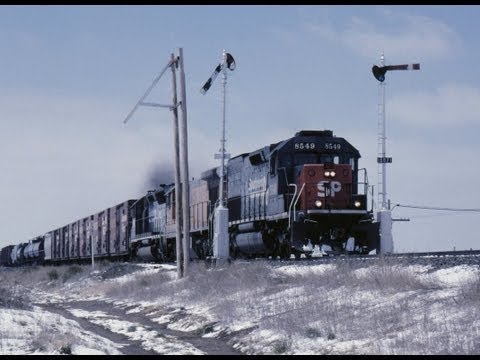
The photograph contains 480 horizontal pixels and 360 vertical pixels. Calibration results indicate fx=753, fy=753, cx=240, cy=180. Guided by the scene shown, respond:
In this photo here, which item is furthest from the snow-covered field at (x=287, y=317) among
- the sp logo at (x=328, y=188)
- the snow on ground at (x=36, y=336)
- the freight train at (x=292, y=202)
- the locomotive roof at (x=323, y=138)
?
the locomotive roof at (x=323, y=138)

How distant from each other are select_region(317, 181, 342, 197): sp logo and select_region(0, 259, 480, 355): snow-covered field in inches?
155

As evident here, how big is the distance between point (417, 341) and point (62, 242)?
186 ft

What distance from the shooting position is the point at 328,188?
2359 cm

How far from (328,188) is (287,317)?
11.1 m

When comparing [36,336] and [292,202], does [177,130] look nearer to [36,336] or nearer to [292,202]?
[292,202]

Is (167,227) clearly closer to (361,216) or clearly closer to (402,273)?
(361,216)

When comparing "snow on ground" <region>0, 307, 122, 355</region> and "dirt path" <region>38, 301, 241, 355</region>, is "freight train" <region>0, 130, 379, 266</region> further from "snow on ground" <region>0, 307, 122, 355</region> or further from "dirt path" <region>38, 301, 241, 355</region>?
"snow on ground" <region>0, 307, 122, 355</region>

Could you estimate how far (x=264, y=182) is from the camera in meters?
25.9

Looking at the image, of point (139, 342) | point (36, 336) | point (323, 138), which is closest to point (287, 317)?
point (139, 342)

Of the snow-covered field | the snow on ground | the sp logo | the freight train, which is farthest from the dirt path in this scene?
the sp logo

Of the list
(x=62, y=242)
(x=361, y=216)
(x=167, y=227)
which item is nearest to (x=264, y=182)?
(x=361, y=216)

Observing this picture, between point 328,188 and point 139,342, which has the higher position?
point 328,188

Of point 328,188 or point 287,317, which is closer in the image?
point 287,317

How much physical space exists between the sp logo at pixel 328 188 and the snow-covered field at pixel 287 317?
3.93m
